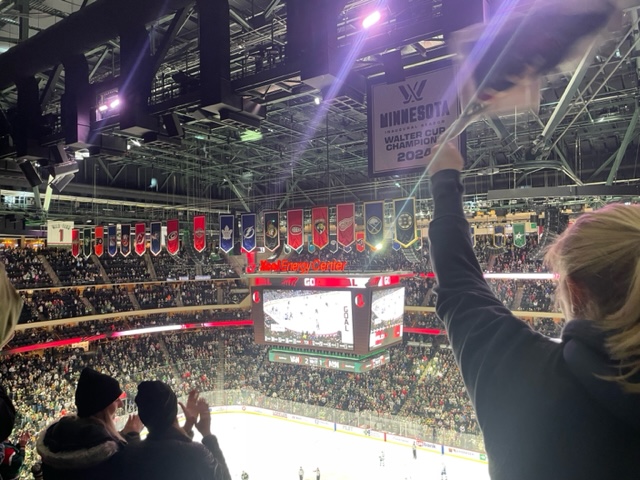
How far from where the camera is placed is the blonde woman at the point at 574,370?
2.06 ft

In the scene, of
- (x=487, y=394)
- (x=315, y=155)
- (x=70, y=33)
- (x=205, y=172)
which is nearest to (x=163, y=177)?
(x=205, y=172)

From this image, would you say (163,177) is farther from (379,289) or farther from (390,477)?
(390,477)

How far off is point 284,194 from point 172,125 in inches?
537

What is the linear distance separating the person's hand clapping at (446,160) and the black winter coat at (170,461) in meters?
1.46

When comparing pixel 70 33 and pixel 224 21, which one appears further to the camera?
pixel 70 33

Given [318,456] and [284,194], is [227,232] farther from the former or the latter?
[318,456]

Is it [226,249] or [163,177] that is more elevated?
[163,177]

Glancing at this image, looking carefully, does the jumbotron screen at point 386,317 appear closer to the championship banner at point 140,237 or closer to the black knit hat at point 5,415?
the championship banner at point 140,237

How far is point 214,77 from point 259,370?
66.7 ft

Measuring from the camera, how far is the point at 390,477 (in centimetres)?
1309

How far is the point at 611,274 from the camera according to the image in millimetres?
676

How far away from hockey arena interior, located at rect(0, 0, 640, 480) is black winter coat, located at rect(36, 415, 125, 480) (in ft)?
0.33

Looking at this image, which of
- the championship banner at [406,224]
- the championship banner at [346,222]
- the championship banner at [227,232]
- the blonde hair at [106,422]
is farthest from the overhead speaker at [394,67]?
the championship banner at [227,232]

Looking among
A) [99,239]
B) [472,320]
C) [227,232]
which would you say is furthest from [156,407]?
[99,239]
